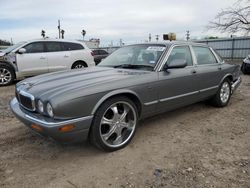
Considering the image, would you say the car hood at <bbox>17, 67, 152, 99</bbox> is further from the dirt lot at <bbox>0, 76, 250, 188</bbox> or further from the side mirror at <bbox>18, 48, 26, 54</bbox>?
the side mirror at <bbox>18, 48, 26, 54</bbox>

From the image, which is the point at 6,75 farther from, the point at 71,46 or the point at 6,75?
the point at 71,46

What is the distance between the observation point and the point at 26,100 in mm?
3250

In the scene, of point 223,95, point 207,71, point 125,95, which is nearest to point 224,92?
point 223,95

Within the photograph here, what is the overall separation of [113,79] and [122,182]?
1.37 metres

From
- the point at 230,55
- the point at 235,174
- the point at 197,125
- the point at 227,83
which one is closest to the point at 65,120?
the point at 235,174

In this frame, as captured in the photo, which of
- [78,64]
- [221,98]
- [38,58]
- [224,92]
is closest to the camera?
[221,98]

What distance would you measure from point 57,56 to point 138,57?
571 cm

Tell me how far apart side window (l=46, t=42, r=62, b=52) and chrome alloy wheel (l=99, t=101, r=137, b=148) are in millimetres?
6562

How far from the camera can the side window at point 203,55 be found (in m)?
4.82

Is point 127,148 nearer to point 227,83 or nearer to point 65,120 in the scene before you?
point 65,120

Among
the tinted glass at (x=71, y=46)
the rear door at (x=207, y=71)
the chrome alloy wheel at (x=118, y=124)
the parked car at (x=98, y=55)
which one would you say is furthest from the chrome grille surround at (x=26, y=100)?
the parked car at (x=98, y=55)

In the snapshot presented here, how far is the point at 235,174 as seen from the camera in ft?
9.17

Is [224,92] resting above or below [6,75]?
below

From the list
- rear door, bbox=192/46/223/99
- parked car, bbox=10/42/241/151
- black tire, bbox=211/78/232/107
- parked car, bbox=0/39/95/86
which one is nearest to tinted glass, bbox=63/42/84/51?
parked car, bbox=0/39/95/86
